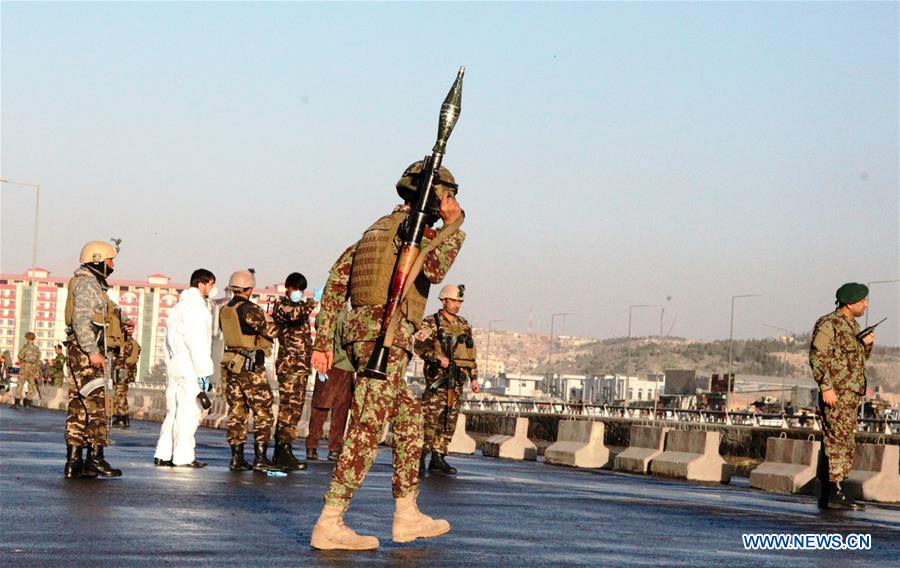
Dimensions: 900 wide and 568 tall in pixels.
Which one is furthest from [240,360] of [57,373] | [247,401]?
[57,373]

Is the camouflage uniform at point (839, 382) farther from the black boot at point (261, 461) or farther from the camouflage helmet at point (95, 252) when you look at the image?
the camouflage helmet at point (95, 252)

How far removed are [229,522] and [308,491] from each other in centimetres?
306

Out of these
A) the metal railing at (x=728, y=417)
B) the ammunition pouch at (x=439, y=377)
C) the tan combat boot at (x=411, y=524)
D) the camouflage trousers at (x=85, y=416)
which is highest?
the ammunition pouch at (x=439, y=377)

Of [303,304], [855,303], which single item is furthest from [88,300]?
[855,303]

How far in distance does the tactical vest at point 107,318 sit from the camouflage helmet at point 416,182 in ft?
15.5

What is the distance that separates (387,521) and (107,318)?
16.4ft

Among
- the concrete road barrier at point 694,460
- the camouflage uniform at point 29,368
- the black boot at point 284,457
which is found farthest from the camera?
the camouflage uniform at point 29,368

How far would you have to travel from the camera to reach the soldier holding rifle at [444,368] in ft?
55.0

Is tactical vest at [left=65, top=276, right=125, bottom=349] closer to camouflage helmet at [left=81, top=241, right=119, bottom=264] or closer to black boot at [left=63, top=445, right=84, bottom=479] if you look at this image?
camouflage helmet at [left=81, top=241, right=119, bottom=264]

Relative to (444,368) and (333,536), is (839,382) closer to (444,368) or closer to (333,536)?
(444,368)

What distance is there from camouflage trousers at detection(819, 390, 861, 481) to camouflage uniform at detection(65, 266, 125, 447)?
Result: 20.5ft

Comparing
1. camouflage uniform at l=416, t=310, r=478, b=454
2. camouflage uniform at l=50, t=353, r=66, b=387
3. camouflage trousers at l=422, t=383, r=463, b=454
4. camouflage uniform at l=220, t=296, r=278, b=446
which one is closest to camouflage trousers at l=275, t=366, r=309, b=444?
camouflage uniform at l=220, t=296, r=278, b=446

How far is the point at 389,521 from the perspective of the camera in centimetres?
967

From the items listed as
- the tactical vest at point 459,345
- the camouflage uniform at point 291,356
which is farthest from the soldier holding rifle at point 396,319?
the tactical vest at point 459,345
